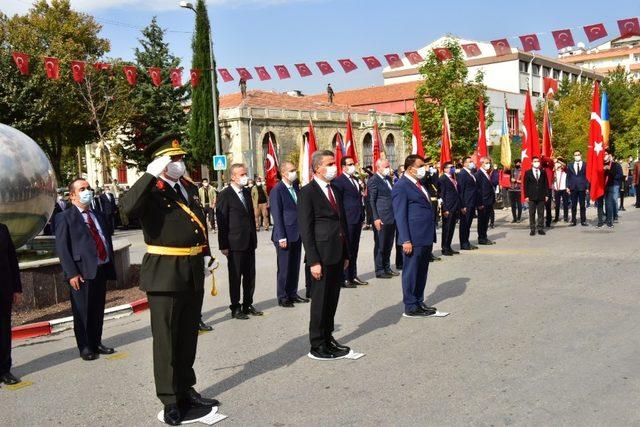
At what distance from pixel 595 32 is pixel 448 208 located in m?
7.20

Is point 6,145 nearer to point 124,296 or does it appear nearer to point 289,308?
point 124,296

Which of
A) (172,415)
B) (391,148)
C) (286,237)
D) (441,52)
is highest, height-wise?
(441,52)

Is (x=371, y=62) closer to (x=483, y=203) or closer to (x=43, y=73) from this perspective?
(x=483, y=203)

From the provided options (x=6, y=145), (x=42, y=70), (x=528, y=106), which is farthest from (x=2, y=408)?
(x=42, y=70)

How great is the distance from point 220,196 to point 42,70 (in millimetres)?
27536

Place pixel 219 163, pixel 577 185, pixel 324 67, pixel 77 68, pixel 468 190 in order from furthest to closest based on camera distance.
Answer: pixel 219 163
pixel 324 67
pixel 77 68
pixel 577 185
pixel 468 190

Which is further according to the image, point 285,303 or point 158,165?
point 285,303

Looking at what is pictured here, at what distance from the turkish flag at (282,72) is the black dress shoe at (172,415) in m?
17.9

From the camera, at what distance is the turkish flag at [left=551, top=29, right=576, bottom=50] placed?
16469 millimetres

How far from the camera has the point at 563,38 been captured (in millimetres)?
16547

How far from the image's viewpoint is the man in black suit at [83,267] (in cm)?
632

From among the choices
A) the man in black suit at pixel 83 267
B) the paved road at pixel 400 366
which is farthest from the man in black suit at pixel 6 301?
the man in black suit at pixel 83 267

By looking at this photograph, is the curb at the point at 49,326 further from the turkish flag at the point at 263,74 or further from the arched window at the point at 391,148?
the arched window at the point at 391,148

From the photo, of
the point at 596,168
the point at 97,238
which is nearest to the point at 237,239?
the point at 97,238
